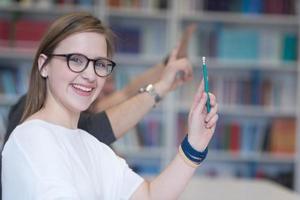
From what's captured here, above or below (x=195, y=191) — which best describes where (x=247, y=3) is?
above

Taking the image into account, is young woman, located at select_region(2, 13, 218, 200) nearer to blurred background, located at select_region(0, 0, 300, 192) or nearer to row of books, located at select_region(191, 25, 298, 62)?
blurred background, located at select_region(0, 0, 300, 192)

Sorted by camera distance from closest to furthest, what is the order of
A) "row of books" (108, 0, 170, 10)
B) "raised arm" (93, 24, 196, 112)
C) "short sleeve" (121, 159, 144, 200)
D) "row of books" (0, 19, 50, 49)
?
"short sleeve" (121, 159, 144, 200), "raised arm" (93, 24, 196, 112), "row of books" (0, 19, 50, 49), "row of books" (108, 0, 170, 10)

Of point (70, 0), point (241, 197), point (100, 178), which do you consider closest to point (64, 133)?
point (100, 178)

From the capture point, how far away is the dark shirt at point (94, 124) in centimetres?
153

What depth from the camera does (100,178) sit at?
3.82 ft

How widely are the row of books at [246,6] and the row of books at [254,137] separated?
0.89 metres

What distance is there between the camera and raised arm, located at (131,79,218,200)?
1.13 m

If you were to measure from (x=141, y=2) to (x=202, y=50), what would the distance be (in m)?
0.61

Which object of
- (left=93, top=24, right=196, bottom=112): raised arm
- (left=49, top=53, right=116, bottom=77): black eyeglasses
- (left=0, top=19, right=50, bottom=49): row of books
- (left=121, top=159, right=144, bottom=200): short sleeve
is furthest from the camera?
(left=0, top=19, right=50, bottom=49): row of books

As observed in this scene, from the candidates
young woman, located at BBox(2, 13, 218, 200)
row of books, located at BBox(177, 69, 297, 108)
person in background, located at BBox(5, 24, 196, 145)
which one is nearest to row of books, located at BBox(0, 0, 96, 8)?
row of books, located at BBox(177, 69, 297, 108)

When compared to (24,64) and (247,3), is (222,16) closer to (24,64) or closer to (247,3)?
(247,3)

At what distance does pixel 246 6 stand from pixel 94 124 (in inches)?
104

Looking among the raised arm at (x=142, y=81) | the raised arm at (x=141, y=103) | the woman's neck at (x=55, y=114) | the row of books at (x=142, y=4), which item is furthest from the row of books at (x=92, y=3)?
the woman's neck at (x=55, y=114)

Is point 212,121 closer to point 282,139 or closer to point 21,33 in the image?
point 21,33
